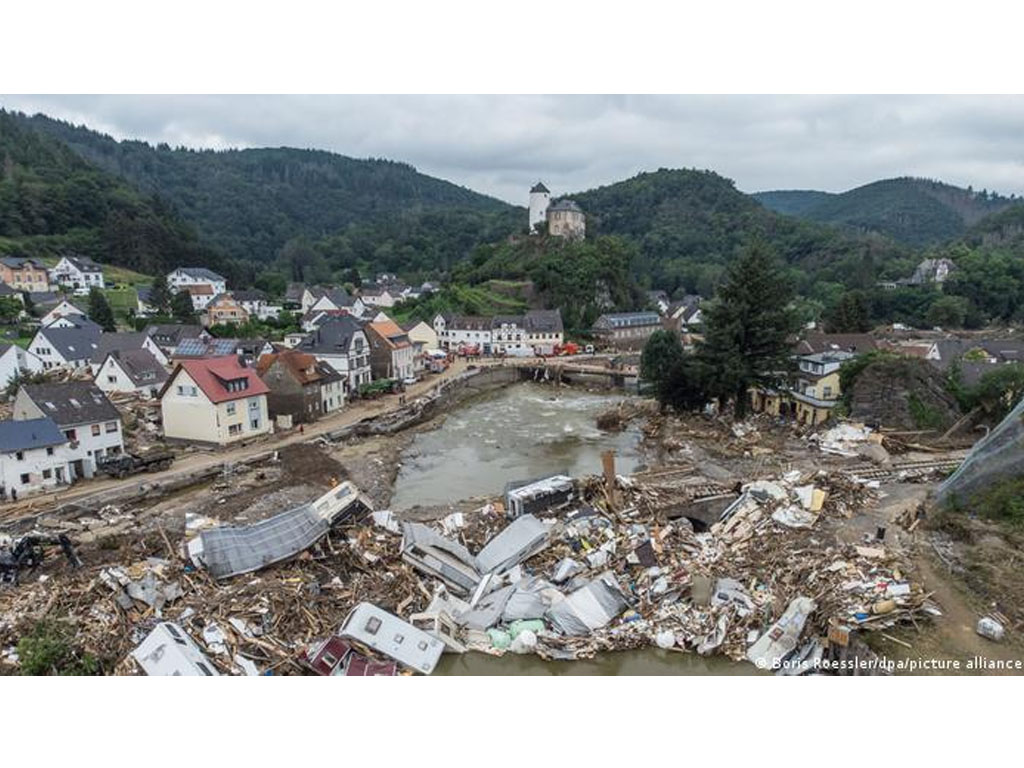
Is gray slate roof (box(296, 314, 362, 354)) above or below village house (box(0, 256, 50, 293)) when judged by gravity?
below

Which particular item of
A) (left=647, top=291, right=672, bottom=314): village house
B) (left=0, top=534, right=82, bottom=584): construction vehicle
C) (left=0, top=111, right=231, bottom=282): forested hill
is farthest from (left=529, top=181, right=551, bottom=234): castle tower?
(left=0, top=534, right=82, bottom=584): construction vehicle

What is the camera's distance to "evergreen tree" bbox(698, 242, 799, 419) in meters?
25.6

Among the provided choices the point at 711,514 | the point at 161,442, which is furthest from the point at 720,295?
the point at 161,442

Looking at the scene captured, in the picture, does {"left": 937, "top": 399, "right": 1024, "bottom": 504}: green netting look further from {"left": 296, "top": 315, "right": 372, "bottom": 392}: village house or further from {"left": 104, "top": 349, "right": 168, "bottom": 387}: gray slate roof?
{"left": 104, "top": 349, "right": 168, "bottom": 387}: gray slate roof

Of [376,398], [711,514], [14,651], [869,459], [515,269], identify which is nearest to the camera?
[14,651]

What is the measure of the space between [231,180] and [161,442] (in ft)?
508

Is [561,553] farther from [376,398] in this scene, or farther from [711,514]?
[376,398]

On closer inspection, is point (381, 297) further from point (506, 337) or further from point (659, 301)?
point (659, 301)

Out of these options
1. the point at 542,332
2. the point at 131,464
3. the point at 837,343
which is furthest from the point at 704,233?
the point at 131,464

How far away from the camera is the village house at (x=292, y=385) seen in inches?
1040

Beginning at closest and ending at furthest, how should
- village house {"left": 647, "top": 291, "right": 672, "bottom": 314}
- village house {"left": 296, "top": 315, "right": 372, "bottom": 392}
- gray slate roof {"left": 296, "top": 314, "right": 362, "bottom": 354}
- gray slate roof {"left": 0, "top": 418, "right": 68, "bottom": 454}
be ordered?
gray slate roof {"left": 0, "top": 418, "right": 68, "bottom": 454}, village house {"left": 296, "top": 315, "right": 372, "bottom": 392}, gray slate roof {"left": 296, "top": 314, "right": 362, "bottom": 354}, village house {"left": 647, "top": 291, "right": 672, "bottom": 314}

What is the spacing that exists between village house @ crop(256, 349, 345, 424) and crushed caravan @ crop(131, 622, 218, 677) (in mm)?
17096

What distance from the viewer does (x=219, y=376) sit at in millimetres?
22812

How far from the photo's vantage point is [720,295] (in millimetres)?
26531
